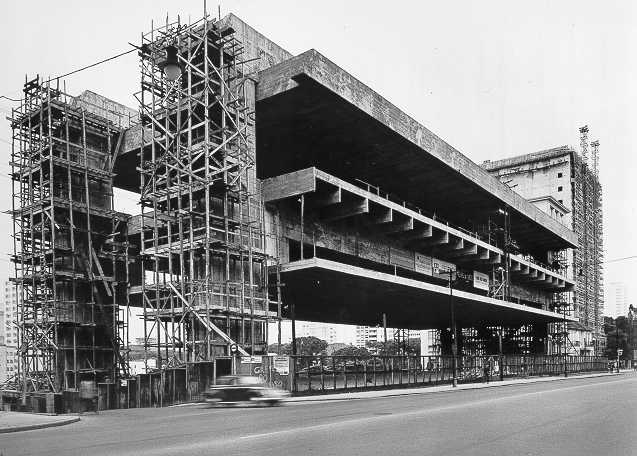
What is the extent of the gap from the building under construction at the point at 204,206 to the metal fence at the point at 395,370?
111 inches

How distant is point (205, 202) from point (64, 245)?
419 inches

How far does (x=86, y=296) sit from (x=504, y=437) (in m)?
29.9

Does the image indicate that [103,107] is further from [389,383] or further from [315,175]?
[389,383]

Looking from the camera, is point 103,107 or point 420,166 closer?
point 103,107

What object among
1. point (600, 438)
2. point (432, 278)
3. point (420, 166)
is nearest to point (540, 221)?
point (432, 278)

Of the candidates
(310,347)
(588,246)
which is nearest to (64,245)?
(588,246)

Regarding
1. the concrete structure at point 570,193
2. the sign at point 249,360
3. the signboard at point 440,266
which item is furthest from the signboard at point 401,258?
the concrete structure at point 570,193

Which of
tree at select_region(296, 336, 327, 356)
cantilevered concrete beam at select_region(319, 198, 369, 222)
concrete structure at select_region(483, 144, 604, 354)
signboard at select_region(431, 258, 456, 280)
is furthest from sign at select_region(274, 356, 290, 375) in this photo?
tree at select_region(296, 336, 327, 356)

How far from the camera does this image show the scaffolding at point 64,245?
35219 millimetres

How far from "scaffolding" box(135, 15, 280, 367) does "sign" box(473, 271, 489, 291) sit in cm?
2611

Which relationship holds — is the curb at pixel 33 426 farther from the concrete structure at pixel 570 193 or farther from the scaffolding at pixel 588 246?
the scaffolding at pixel 588 246

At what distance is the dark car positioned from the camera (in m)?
23.5

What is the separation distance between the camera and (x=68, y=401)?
25.7 metres

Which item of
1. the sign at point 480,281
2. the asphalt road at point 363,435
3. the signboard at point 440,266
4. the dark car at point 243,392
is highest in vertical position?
the signboard at point 440,266
